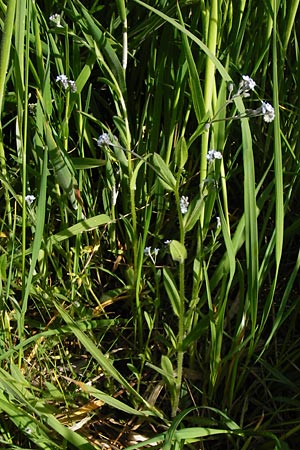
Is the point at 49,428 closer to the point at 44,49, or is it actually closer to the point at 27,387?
the point at 27,387

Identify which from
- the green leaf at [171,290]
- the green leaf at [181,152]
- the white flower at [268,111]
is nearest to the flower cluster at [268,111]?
the white flower at [268,111]

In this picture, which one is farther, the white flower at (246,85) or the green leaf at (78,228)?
the green leaf at (78,228)

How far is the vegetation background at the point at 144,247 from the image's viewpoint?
2.90ft

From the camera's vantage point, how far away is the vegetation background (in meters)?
0.88

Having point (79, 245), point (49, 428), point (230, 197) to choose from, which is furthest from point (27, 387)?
point (230, 197)

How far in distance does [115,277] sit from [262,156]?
1.05ft

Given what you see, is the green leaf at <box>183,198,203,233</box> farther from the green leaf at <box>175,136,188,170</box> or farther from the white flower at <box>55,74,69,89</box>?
the white flower at <box>55,74,69,89</box>

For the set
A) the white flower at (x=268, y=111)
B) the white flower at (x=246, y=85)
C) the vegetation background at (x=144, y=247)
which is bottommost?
the vegetation background at (x=144, y=247)

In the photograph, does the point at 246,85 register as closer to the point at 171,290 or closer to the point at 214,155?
the point at 214,155

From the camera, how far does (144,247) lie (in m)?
1.00

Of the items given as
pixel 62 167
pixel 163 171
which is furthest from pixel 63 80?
pixel 163 171

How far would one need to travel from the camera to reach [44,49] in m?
1.00

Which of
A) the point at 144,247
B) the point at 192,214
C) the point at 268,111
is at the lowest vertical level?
the point at 144,247

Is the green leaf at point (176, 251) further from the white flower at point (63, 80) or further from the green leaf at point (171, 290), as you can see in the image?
the white flower at point (63, 80)
